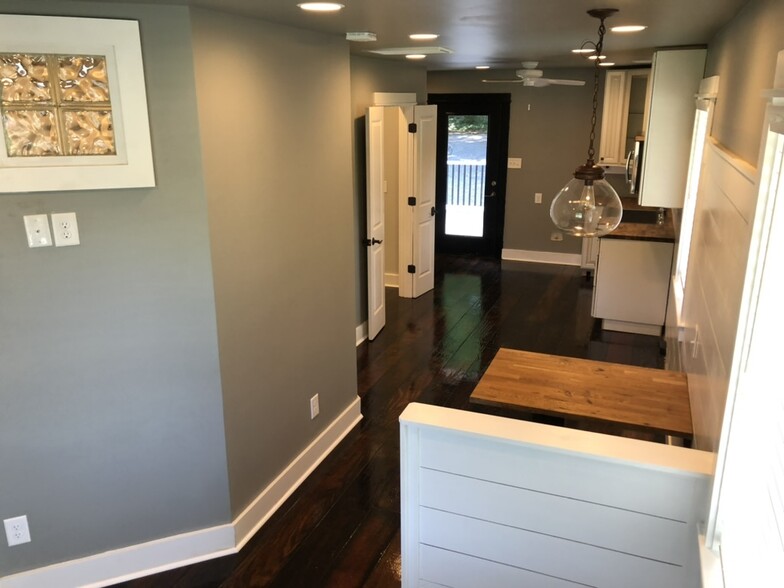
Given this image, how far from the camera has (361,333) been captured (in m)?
5.47

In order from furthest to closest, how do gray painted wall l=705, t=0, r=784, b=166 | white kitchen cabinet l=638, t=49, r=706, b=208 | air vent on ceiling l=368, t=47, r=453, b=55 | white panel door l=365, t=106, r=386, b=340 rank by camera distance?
white panel door l=365, t=106, r=386, b=340 < air vent on ceiling l=368, t=47, r=453, b=55 < white kitchen cabinet l=638, t=49, r=706, b=208 < gray painted wall l=705, t=0, r=784, b=166

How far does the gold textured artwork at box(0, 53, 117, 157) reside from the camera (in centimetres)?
221

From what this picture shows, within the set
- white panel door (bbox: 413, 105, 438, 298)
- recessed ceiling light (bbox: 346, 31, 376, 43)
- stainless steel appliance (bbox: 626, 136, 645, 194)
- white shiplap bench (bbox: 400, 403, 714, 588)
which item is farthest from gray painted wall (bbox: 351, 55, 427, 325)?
white shiplap bench (bbox: 400, 403, 714, 588)

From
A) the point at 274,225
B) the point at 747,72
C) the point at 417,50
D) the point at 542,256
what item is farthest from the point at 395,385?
the point at 542,256

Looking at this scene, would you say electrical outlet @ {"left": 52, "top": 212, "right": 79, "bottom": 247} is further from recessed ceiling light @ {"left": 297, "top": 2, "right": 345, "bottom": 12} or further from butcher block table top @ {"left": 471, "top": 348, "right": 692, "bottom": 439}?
butcher block table top @ {"left": 471, "top": 348, "right": 692, "bottom": 439}

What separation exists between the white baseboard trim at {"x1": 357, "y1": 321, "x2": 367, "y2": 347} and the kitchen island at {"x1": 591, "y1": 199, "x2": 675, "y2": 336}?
204 centimetres

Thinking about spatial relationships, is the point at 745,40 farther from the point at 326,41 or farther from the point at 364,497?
the point at 364,497

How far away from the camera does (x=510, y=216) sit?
26.5 feet

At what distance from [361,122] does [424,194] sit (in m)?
1.54

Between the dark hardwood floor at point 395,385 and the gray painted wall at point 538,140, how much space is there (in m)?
0.46

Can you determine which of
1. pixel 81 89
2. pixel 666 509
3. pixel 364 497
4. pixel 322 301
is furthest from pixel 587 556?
pixel 81 89

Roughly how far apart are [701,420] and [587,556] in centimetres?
65

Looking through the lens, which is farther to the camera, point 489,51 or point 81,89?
point 489,51

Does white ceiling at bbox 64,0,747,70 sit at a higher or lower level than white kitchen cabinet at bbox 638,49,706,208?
higher
